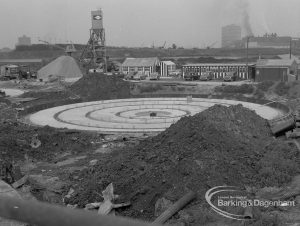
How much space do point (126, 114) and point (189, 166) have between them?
16104 millimetres

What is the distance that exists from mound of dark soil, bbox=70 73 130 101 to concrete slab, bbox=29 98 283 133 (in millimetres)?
2214

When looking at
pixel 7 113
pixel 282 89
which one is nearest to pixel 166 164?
pixel 7 113

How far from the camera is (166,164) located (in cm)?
1166

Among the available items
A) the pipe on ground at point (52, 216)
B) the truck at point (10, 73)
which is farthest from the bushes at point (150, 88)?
the pipe on ground at point (52, 216)

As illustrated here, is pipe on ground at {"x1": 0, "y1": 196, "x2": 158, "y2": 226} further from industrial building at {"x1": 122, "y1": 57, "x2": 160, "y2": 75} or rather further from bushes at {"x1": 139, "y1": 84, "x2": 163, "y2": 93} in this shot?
industrial building at {"x1": 122, "y1": 57, "x2": 160, "y2": 75}

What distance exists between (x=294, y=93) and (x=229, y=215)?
1072 inches

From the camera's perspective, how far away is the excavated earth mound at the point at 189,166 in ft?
34.9

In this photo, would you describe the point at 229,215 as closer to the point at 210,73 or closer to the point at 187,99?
the point at 187,99

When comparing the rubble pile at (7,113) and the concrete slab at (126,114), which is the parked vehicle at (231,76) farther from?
the rubble pile at (7,113)

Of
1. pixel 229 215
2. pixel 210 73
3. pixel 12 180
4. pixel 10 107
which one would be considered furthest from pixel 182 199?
pixel 210 73

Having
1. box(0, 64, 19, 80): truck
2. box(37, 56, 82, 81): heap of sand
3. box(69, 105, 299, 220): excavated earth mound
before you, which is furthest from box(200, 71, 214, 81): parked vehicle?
box(69, 105, 299, 220): excavated earth mound

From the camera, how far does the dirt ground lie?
1038 cm

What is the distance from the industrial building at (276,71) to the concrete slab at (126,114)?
1252cm

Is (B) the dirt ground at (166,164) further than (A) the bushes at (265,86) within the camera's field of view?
No
